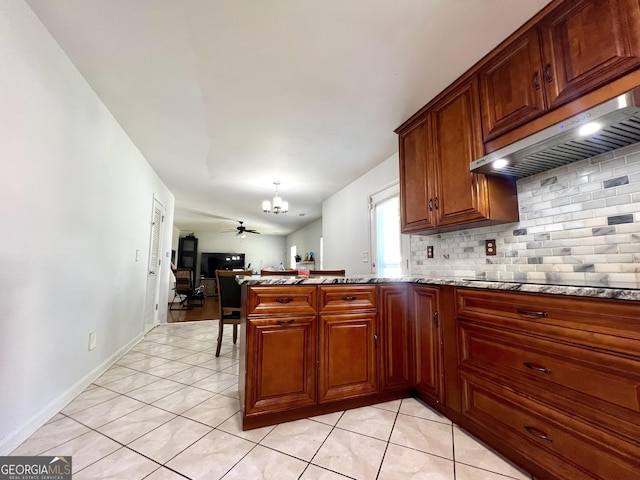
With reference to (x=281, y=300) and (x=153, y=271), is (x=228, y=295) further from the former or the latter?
(x=153, y=271)

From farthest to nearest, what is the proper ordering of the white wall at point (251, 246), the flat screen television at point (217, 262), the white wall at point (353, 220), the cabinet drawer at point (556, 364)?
the white wall at point (251, 246), the flat screen television at point (217, 262), the white wall at point (353, 220), the cabinet drawer at point (556, 364)

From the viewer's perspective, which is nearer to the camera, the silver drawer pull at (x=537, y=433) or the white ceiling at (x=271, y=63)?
the silver drawer pull at (x=537, y=433)

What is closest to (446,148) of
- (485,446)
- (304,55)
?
(304,55)

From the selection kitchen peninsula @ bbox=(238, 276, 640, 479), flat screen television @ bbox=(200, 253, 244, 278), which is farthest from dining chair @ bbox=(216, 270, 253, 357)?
flat screen television @ bbox=(200, 253, 244, 278)

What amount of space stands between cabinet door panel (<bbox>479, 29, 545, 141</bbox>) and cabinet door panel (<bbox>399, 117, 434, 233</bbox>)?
1.75ft

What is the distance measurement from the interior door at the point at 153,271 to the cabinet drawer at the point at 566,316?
405 cm

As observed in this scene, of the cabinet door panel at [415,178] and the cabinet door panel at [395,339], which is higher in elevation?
the cabinet door panel at [415,178]

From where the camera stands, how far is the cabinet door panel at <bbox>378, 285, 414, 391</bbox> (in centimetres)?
190

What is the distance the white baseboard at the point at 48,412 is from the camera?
133 cm

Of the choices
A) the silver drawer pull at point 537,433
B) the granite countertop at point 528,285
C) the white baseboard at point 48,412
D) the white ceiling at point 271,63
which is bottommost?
the white baseboard at point 48,412

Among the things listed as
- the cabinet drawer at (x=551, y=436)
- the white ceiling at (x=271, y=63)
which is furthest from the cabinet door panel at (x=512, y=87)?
the cabinet drawer at (x=551, y=436)

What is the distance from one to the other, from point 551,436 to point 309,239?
717 centimetres

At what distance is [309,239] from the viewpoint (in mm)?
8141

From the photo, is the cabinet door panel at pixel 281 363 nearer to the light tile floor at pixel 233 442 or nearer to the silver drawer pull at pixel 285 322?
the silver drawer pull at pixel 285 322
